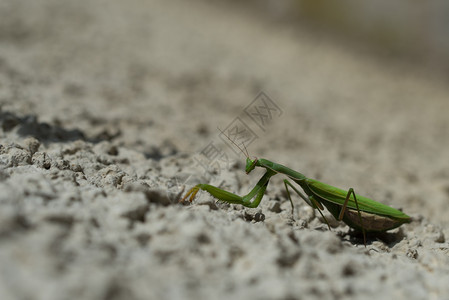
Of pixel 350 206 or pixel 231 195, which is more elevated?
pixel 350 206

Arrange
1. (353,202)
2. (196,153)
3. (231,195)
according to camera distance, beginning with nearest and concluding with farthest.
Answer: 1. (231,195)
2. (353,202)
3. (196,153)

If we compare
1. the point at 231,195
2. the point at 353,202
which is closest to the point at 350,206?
the point at 353,202

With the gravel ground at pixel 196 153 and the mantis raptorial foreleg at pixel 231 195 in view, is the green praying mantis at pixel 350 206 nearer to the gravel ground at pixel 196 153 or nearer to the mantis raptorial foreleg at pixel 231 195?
the mantis raptorial foreleg at pixel 231 195

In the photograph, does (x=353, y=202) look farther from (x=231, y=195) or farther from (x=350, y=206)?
(x=231, y=195)

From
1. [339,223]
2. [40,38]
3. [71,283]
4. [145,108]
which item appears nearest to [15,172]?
[71,283]

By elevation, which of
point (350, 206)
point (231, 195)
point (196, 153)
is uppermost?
point (196, 153)

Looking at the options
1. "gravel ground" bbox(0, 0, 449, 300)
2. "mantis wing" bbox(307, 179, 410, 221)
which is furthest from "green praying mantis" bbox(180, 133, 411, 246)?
"gravel ground" bbox(0, 0, 449, 300)

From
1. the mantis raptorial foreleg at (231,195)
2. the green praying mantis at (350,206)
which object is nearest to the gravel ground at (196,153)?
the mantis raptorial foreleg at (231,195)

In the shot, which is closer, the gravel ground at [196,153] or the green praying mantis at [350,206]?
the gravel ground at [196,153]
